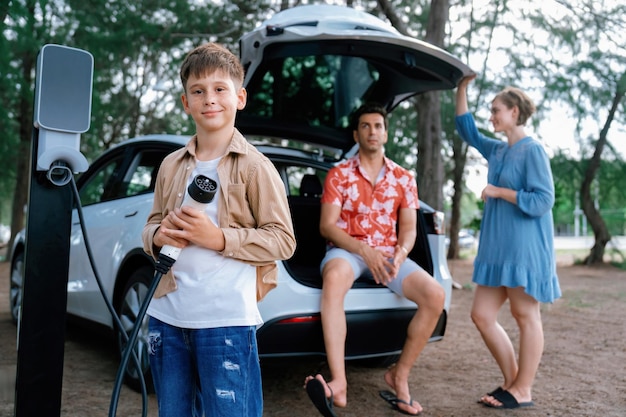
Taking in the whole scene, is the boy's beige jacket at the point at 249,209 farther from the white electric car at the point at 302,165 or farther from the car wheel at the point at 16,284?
the car wheel at the point at 16,284

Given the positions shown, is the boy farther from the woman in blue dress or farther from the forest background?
the forest background

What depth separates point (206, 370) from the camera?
5.67ft

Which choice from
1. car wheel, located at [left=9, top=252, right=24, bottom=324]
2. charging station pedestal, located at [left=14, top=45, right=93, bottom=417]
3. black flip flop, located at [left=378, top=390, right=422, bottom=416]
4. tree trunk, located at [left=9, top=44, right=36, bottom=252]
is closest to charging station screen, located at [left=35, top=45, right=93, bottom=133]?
charging station pedestal, located at [left=14, top=45, right=93, bottom=417]

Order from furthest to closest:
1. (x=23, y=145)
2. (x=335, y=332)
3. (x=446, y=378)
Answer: (x=23, y=145)
(x=446, y=378)
(x=335, y=332)

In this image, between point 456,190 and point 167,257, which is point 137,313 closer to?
point 167,257

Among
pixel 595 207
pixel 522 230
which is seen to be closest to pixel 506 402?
pixel 522 230

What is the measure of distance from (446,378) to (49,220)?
2941mm

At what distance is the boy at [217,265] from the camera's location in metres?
1.72

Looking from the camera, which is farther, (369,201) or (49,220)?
(369,201)

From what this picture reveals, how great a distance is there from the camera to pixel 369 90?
4270 millimetres

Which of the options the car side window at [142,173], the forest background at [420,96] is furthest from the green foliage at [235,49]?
the car side window at [142,173]

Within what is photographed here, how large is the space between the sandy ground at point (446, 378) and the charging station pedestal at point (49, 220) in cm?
120

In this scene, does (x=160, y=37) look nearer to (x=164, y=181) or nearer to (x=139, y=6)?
(x=139, y=6)

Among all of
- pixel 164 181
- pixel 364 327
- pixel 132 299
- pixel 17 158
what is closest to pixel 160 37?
pixel 17 158
